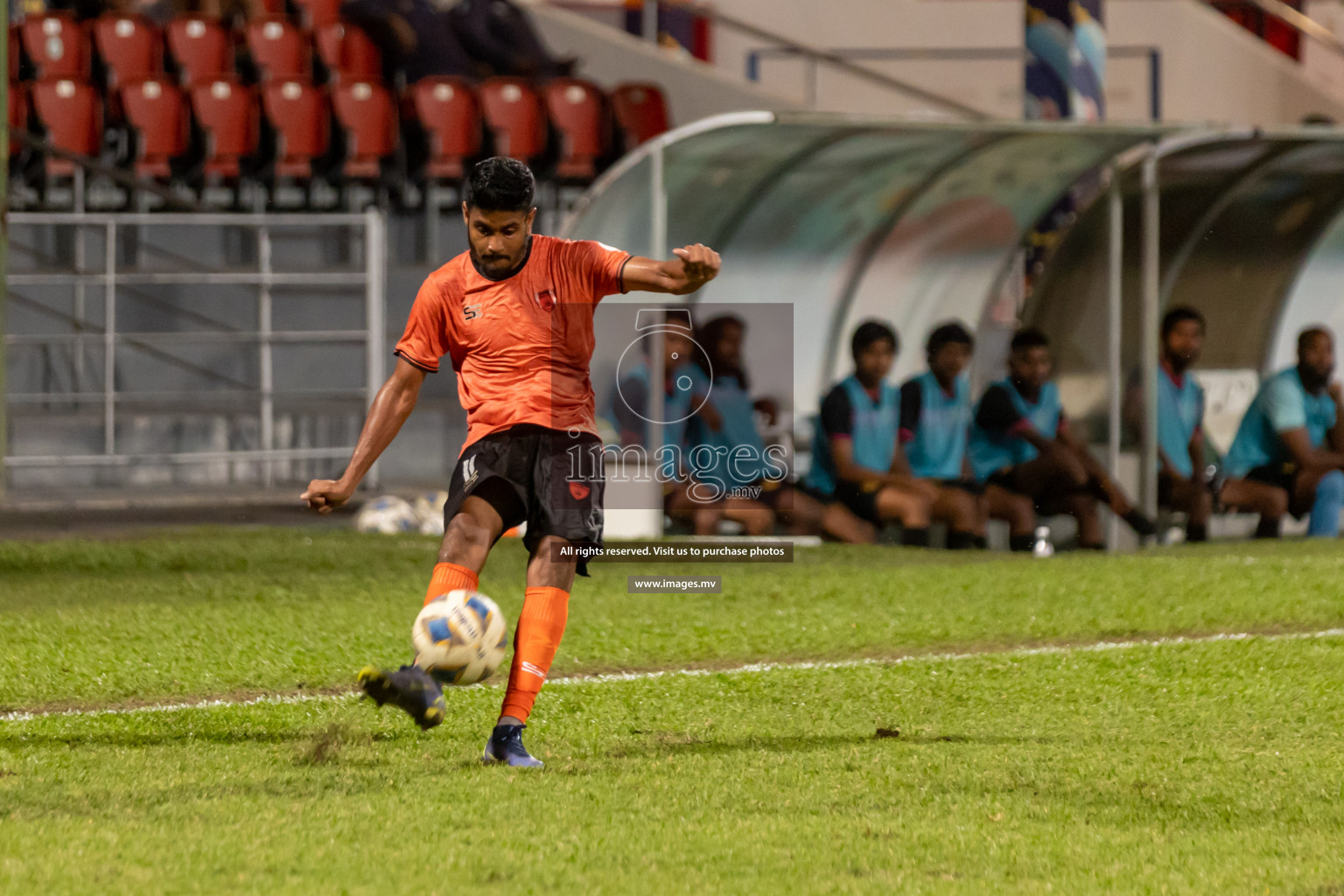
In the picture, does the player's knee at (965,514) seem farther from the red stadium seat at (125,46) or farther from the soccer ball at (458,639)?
the red stadium seat at (125,46)

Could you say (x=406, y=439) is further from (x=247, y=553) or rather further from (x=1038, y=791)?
(x=1038, y=791)

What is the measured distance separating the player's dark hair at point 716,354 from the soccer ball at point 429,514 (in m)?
1.85

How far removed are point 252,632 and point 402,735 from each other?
2.33 metres

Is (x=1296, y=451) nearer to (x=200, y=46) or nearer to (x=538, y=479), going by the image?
(x=538, y=479)

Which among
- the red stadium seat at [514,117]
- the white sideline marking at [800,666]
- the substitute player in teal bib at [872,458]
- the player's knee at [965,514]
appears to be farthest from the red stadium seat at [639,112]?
the white sideline marking at [800,666]

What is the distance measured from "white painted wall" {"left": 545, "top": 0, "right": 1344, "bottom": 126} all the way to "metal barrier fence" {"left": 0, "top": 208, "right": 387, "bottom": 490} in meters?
7.70

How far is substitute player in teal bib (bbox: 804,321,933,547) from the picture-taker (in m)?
10.8

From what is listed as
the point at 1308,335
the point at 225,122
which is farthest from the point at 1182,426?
the point at 225,122

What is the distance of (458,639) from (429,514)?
7.46 meters

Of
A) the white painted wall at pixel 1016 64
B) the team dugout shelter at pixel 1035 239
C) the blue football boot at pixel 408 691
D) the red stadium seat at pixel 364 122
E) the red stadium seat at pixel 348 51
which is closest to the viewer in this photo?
the blue football boot at pixel 408 691

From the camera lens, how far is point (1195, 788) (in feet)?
13.9

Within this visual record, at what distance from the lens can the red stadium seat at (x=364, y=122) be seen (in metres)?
16.0

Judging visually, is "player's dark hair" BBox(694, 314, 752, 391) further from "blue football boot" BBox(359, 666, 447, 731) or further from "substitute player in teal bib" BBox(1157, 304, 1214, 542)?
"blue football boot" BBox(359, 666, 447, 731)

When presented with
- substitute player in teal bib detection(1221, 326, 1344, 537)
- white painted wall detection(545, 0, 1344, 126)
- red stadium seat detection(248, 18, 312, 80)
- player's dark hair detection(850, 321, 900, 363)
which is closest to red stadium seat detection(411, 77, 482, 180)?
red stadium seat detection(248, 18, 312, 80)
